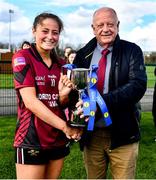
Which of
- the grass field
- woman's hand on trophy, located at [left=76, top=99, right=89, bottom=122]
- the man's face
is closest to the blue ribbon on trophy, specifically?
woman's hand on trophy, located at [left=76, top=99, right=89, bottom=122]

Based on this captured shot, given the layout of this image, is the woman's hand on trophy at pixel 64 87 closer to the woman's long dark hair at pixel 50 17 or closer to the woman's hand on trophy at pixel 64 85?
the woman's hand on trophy at pixel 64 85

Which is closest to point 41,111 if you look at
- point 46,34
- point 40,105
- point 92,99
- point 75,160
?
point 40,105

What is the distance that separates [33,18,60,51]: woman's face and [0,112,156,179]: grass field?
2.95m

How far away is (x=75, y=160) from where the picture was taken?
21.2ft

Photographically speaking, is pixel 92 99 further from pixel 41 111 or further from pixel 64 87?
pixel 41 111

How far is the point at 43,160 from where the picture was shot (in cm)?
312

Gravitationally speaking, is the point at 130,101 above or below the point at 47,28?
below

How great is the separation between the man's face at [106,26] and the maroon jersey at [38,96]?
56 centimetres

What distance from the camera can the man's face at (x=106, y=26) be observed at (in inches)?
132

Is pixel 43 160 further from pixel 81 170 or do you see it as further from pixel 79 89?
pixel 81 170

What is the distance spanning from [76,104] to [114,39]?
655 mm

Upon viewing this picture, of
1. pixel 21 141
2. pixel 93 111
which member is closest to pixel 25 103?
pixel 21 141

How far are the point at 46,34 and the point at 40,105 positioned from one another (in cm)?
56

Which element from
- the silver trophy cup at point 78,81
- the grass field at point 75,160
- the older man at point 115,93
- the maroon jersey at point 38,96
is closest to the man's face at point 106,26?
the older man at point 115,93
